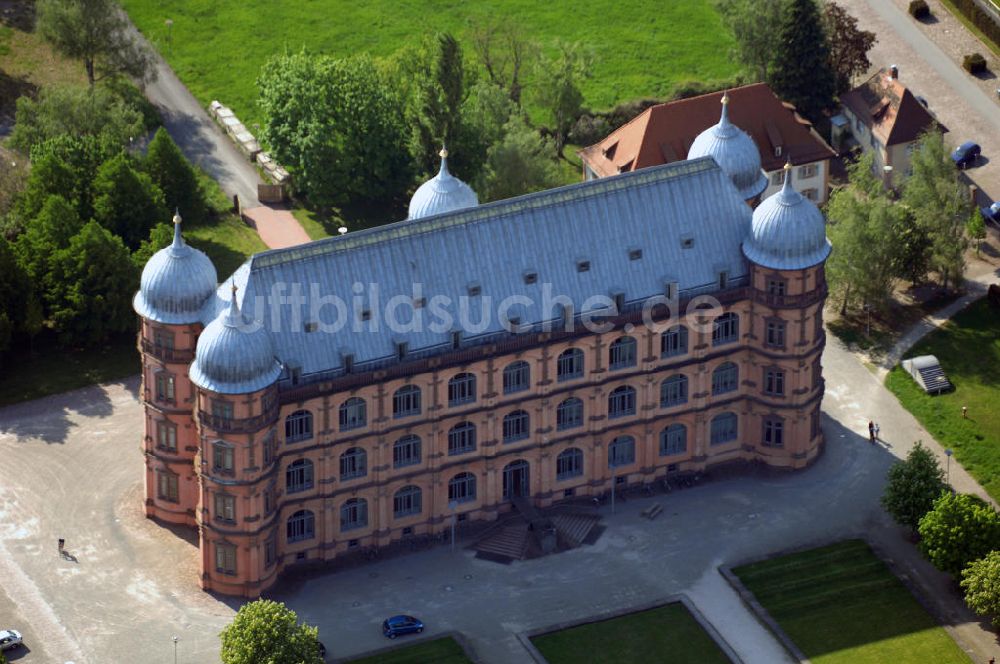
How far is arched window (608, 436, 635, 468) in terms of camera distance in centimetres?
19788

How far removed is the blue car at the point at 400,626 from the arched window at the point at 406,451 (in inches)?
503

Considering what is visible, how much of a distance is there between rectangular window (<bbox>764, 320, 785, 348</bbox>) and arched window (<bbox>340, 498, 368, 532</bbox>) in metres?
34.6

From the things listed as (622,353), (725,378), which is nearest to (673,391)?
(725,378)

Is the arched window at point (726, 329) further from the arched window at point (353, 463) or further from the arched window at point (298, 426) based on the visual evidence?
the arched window at point (298, 426)

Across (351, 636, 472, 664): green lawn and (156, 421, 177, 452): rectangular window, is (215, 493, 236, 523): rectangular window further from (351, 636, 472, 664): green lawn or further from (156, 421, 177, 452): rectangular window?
(351, 636, 472, 664): green lawn

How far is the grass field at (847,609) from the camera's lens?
18188cm

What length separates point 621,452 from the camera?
19850 centimetres

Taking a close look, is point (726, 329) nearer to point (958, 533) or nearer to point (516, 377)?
point (516, 377)

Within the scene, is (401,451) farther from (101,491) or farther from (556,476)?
(101,491)

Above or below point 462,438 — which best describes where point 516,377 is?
above

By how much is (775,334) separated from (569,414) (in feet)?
58.1

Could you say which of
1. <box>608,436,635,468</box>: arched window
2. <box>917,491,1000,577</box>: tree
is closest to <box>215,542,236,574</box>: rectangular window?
<box>608,436,635,468</box>: arched window

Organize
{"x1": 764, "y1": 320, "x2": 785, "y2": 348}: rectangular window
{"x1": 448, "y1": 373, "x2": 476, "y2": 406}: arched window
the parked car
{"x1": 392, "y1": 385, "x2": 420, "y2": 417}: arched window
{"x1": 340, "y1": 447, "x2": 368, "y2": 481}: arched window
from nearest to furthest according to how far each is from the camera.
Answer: the parked car
{"x1": 392, "y1": 385, "x2": 420, "y2": 417}: arched window
{"x1": 340, "y1": 447, "x2": 368, "y2": 481}: arched window
{"x1": 448, "y1": 373, "x2": 476, "y2": 406}: arched window
{"x1": 764, "y1": 320, "x2": 785, "y2": 348}: rectangular window

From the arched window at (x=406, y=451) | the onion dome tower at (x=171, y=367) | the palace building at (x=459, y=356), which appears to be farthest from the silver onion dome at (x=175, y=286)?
the arched window at (x=406, y=451)
